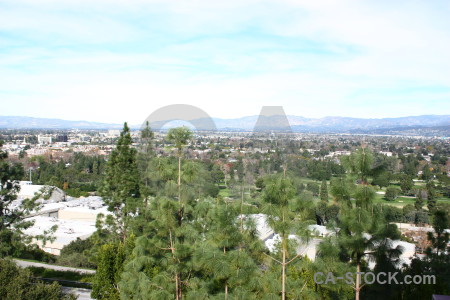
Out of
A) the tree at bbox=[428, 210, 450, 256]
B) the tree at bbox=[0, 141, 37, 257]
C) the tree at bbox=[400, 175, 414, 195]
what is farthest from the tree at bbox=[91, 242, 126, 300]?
the tree at bbox=[400, 175, 414, 195]

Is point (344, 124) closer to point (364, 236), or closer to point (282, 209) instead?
point (364, 236)

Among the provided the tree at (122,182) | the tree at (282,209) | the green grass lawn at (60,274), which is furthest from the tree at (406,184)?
the tree at (282,209)

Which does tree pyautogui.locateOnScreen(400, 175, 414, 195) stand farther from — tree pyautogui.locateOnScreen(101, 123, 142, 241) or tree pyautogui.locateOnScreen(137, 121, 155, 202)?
tree pyautogui.locateOnScreen(101, 123, 142, 241)

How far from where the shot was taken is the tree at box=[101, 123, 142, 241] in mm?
11141

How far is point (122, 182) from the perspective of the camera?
37.4 feet

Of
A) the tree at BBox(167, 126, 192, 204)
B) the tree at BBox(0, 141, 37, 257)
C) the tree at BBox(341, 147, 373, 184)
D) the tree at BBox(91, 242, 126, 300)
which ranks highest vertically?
the tree at BBox(167, 126, 192, 204)

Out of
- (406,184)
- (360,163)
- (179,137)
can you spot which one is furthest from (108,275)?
(406,184)

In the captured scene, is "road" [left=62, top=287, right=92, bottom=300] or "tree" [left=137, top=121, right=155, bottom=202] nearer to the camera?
"road" [left=62, top=287, right=92, bottom=300]

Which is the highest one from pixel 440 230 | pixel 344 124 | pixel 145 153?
pixel 344 124

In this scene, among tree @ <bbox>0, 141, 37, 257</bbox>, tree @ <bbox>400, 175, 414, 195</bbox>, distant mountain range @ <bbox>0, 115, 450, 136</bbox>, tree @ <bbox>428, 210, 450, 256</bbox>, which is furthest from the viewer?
distant mountain range @ <bbox>0, 115, 450, 136</bbox>

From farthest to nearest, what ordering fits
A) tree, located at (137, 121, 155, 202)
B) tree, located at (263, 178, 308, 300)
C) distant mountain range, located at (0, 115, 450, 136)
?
distant mountain range, located at (0, 115, 450, 136), tree, located at (137, 121, 155, 202), tree, located at (263, 178, 308, 300)

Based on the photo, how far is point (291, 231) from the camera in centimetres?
389

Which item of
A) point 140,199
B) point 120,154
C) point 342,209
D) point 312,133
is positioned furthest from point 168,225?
point 312,133

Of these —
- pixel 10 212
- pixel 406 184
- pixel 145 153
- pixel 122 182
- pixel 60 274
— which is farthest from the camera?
pixel 406 184
